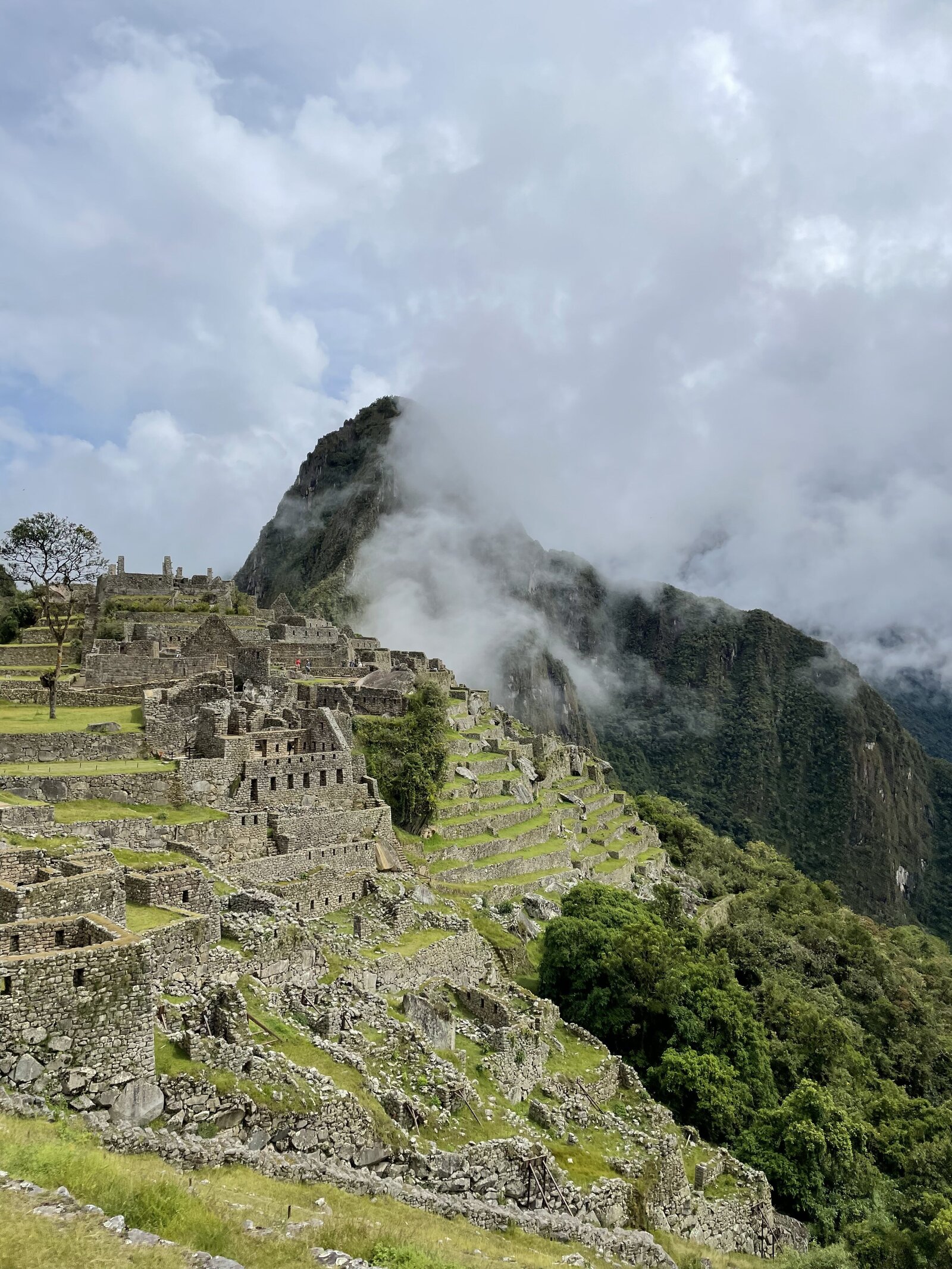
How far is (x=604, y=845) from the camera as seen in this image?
169ft

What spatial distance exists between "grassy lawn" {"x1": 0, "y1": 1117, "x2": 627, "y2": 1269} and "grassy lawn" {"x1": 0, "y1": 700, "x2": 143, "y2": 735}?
Result: 17164 millimetres

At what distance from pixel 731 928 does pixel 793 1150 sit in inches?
852

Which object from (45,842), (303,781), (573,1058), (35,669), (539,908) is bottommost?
(573,1058)

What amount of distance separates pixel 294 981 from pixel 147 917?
3.53m

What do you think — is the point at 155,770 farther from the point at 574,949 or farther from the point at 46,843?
the point at 574,949

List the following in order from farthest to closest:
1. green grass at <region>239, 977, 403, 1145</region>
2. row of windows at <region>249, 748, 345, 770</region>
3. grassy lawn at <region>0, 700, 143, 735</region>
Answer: row of windows at <region>249, 748, 345, 770</region>
grassy lawn at <region>0, 700, 143, 735</region>
green grass at <region>239, 977, 403, 1145</region>

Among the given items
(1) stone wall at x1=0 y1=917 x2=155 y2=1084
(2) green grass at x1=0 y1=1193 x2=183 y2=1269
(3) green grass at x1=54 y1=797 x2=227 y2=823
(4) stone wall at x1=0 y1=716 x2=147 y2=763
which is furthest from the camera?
(4) stone wall at x1=0 y1=716 x2=147 y2=763

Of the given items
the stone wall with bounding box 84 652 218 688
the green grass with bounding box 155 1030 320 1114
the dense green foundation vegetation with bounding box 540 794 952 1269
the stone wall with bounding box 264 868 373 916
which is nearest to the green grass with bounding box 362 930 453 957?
the stone wall with bounding box 264 868 373 916

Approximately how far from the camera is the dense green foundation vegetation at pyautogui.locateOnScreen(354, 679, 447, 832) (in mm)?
33562

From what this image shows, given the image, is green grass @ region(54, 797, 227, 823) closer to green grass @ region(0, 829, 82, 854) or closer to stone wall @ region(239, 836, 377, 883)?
stone wall @ region(239, 836, 377, 883)

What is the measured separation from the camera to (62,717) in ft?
89.4

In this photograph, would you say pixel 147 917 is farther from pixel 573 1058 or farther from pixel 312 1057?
pixel 573 1058

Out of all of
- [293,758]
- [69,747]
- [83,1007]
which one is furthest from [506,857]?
[83,1007]

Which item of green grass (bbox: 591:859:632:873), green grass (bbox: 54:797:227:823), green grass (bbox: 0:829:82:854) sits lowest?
green grass (bbox: 591:859:632:873)
